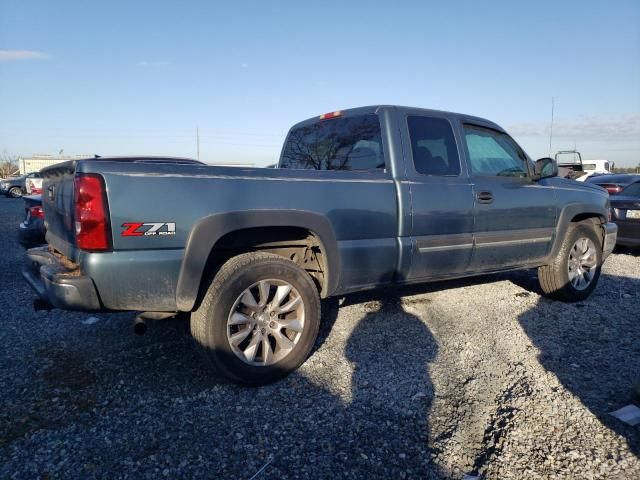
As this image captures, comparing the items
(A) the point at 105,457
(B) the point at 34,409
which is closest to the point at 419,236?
(A) the point at 105,457

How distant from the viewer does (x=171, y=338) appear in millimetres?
3812

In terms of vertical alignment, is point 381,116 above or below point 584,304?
above

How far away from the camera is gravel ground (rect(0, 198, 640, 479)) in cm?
222

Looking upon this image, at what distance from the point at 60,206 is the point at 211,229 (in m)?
1.18

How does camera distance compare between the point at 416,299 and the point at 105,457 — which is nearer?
the point at 105,457

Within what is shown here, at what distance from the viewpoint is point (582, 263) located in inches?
199

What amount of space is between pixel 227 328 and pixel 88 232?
1.01 meters

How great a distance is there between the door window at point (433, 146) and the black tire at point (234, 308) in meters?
1.47

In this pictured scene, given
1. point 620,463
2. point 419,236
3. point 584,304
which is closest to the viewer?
point 620,463

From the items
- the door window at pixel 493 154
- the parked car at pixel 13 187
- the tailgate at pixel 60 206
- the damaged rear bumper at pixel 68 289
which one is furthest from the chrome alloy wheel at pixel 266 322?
the parked car at pixel 13 187

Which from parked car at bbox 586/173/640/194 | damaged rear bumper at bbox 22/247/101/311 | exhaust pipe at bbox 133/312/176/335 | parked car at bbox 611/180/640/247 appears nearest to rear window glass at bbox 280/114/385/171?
exhaust pipe at bbox 133/312/176/335

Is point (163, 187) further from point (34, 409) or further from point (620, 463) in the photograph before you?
point (620, 463)

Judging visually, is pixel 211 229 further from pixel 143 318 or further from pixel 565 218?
pixel 565 218

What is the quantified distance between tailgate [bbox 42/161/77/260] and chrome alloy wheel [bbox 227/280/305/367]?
109cm
